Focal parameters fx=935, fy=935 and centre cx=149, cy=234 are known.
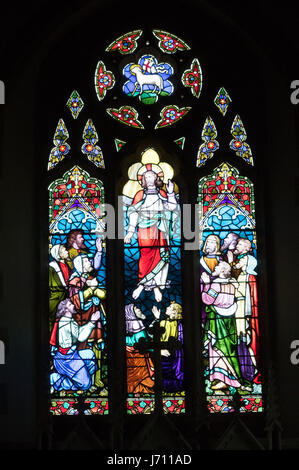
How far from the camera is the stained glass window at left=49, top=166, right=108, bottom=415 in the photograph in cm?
1085

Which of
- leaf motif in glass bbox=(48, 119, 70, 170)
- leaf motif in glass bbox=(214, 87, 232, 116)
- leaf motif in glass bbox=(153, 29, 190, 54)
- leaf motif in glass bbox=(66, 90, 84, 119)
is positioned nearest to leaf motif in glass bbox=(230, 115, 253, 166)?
leaf motif in glass bbox=(214, 87, 232, 116)

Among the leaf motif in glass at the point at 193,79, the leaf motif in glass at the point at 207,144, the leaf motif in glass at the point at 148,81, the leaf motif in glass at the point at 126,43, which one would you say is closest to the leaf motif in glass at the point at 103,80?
the leaf motif in glass at the point at 148,81

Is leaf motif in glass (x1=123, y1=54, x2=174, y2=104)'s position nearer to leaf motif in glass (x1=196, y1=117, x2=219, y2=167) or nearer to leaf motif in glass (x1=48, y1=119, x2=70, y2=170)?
leaf motif in glass (x1=196, y1=117, x2=219, y2=167)

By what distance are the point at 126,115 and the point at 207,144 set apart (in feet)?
3.64

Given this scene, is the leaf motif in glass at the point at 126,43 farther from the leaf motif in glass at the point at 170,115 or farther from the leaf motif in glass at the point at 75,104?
the leaf motif in glass at the point at 170,115

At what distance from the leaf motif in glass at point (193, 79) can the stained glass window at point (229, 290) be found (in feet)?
3.72

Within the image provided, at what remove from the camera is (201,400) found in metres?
10.5

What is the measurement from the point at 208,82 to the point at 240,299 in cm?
288

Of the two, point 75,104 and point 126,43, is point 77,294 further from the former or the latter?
point 126,43

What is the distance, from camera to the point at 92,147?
11.8m

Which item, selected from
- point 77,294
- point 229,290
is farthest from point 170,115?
point 77,294

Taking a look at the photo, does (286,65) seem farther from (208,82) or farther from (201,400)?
(201,400)
